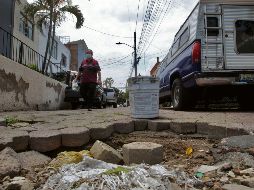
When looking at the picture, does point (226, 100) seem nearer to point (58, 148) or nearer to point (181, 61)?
point (181, 61)

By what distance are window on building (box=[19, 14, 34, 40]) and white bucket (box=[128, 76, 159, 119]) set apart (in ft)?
39.4

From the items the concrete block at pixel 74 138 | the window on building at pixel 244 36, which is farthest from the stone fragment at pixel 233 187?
the window on building at pixel 244 36

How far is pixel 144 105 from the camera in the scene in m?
5.35

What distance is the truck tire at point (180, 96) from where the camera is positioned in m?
7.38

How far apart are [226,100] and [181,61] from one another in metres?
1.80

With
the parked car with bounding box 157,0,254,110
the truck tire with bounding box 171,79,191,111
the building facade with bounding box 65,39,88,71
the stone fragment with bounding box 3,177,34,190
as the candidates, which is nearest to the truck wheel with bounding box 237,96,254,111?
the parked car with bounding box 157,0,254,110

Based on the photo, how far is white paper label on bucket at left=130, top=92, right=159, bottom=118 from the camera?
5.29m

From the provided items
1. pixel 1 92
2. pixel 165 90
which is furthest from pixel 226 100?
pixel 1 92

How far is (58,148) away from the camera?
143 inches

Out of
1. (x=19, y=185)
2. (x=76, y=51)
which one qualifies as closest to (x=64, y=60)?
(x=76, y=51)

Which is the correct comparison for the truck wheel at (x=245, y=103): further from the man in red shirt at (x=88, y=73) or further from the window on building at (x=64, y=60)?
the window on building at (x=64, y=60)

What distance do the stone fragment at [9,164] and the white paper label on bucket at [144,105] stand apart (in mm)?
2558

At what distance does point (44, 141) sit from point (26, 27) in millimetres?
16368

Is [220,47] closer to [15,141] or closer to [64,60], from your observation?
[15,141]
